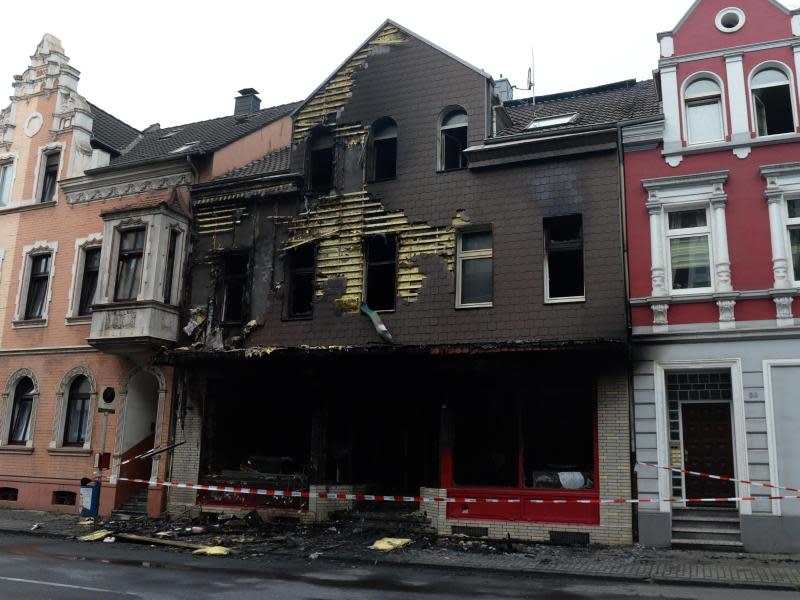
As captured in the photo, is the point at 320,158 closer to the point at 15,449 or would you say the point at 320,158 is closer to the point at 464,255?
the point at 464,255

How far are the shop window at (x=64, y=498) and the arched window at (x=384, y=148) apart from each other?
1172 cm

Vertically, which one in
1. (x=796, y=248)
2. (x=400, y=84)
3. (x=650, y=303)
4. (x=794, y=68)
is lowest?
(x=650, y=303)

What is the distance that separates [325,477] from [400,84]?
9.63m

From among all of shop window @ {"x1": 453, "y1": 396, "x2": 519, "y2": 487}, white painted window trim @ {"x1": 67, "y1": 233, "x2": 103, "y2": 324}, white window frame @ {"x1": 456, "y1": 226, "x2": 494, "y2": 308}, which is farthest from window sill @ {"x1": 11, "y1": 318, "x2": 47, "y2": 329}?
shop window @ {"x1": 453, "y1": 396, "x2": 519, "y2": 487}

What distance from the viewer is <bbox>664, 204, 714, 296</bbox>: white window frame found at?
14508mm

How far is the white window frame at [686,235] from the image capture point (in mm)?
14508

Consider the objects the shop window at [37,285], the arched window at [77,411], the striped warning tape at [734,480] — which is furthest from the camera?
the shop window at [37,285]

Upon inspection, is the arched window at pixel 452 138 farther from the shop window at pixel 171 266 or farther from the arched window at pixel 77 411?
the arched window at pixel 77 411

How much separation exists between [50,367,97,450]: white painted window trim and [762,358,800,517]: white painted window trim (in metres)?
16.3

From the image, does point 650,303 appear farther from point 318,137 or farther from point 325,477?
point 318,137

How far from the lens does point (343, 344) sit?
1731 centimetres

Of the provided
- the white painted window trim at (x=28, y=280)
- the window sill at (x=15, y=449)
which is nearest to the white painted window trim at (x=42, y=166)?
the white painted window trim at (x=28, y=280)

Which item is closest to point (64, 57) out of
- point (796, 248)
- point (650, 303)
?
point (650, 303)

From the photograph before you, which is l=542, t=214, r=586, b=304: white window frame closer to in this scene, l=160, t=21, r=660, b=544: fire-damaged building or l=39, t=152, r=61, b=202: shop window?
l=160, t=21, r=660, b=544: fire-damaged building
